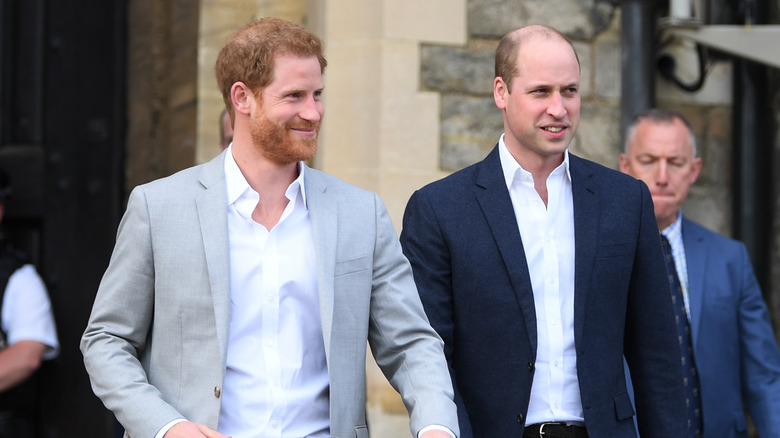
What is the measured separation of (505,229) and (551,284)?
19 centimetres

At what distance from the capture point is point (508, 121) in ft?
11.9

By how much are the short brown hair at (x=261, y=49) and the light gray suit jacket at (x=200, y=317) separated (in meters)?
0.23

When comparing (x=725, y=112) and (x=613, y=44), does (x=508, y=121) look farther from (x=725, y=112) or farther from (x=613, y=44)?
(x=725, y=112)

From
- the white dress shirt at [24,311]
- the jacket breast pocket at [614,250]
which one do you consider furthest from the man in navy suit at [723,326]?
the white dress shirt at [24,311]

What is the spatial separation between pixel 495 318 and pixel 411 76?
1.92m

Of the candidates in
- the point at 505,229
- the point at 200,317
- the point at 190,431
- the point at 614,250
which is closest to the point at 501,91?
the point at 505,229

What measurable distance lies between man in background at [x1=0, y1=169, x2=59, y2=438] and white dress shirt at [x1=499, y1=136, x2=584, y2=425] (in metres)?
2.48

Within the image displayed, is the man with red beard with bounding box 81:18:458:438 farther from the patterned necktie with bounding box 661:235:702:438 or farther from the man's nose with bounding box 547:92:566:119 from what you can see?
the patterned necktie with bounding box 661:235:702:438

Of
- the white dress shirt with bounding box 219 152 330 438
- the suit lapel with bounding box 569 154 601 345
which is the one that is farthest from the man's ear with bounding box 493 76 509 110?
the white dress shirt with bounding box 219 152 330 438

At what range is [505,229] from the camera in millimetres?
3492

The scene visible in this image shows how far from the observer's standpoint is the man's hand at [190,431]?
2705 millimetres

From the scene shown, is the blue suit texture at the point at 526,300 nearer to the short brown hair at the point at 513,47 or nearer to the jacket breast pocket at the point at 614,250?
the jacket breast pocket at the point at 614,250

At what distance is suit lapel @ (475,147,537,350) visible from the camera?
3.41 meters

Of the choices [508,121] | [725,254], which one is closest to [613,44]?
[725,254]
